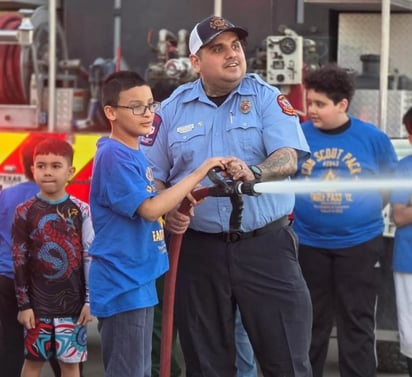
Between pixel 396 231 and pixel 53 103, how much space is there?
2.89 metres

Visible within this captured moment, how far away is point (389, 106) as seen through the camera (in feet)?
25.1

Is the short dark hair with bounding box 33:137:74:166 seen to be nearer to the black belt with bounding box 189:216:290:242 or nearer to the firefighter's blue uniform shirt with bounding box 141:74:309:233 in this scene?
the firefighter's blue uniform shirt with bounding box 141:74:309:233

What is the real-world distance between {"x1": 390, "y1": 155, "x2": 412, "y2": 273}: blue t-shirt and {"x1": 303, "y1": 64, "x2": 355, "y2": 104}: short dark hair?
0.46m

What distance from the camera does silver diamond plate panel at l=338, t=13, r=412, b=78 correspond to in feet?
26.1

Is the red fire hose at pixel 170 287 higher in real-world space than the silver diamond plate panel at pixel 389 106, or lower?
lower

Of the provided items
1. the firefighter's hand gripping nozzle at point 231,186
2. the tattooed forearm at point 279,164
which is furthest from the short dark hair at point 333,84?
the firefighter's hand gripping nozzle at point 231,186

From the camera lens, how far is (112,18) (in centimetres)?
878

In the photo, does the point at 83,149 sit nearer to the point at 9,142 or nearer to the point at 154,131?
the point at 9,142

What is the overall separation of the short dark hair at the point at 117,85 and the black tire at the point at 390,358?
9.20ft

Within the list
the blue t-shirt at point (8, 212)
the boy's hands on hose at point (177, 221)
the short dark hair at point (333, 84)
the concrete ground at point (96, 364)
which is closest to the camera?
the boy's hands on hose at point (177, 221)

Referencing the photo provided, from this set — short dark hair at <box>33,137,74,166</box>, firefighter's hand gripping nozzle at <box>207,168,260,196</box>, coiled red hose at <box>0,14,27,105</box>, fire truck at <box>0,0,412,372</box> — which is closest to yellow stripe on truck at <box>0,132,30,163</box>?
fire truck at <box>0,0,412,372</box>

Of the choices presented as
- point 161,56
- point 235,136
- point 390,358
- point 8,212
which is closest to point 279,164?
point 235,136

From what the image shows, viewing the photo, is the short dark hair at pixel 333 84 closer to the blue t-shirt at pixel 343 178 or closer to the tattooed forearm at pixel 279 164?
the blue t-shirt at pixel 343 178

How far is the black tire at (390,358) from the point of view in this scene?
23.6 feet
